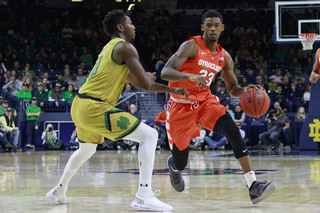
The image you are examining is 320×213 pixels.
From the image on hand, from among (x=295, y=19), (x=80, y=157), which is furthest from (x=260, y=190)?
(x=295, y=19)

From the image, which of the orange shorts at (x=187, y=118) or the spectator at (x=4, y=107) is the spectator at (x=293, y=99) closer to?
the spectator at (x=4, y=107)

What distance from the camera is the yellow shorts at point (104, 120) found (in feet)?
18.1

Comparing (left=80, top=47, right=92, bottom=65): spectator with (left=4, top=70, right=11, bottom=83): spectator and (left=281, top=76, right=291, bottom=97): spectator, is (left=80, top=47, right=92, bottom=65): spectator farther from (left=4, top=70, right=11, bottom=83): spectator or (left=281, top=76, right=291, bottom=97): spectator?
(left=281, top=76, right=291, bottom=97): spectator

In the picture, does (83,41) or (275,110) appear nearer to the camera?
(275,110)

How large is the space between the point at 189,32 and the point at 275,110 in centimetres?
846

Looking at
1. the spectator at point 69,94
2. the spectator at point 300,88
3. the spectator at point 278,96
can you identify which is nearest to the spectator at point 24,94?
the spectator at point 69,94

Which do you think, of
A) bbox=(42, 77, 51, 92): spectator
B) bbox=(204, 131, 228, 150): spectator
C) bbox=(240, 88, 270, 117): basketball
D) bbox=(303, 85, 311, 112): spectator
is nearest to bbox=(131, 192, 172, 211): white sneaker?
bbox=(240, 88, 270, 117): basketball

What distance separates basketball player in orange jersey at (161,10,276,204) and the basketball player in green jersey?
0.77 meters

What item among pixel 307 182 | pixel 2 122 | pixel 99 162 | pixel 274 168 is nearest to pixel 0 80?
pixel 2 122

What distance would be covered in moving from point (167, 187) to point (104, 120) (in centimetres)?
230

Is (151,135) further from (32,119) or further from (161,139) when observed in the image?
(32,119)

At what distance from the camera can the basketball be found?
690 cm

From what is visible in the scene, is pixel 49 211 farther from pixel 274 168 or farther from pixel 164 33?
pixel 164 33

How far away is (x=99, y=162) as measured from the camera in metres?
12.3
